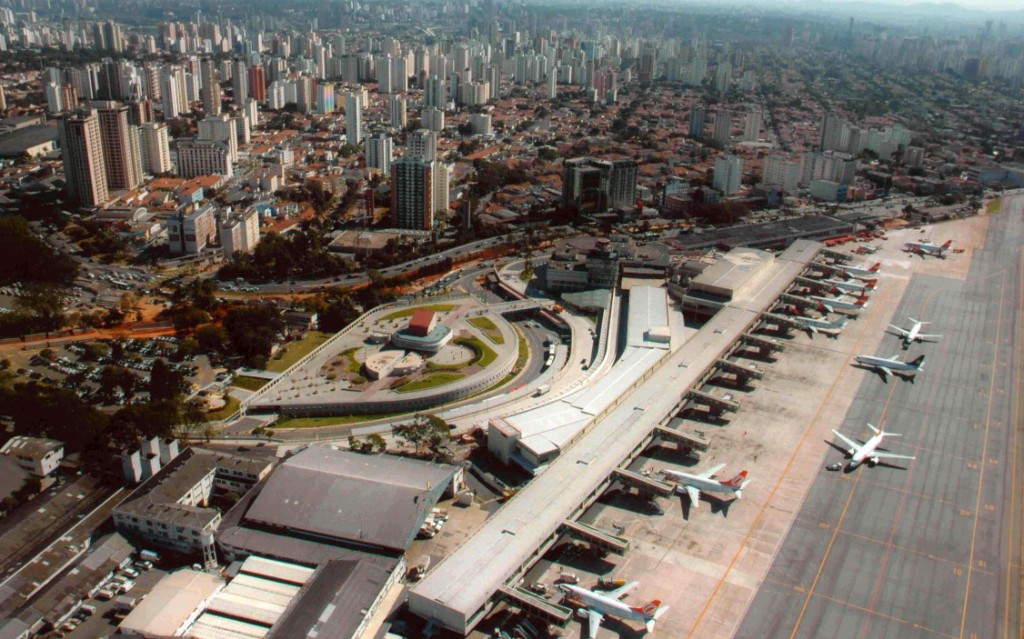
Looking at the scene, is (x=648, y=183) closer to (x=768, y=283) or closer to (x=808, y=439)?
(x=768, y=283)

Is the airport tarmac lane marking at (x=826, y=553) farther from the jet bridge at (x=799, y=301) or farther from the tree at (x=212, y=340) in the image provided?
the tree at (x=212, y=340)

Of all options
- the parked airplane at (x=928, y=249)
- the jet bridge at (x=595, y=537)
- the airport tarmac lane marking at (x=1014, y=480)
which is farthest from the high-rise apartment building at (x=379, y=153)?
the jet bridge at (x=595, y=537)

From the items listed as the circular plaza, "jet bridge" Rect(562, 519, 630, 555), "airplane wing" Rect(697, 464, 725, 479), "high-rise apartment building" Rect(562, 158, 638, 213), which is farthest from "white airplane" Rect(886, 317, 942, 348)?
"high-rise apartment building" Rect(562, 158, 638, 213)

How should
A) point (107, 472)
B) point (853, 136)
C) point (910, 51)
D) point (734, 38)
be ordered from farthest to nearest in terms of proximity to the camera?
point (734, 38) < point (910, 51) < point (853, 136) < point (107, 472)

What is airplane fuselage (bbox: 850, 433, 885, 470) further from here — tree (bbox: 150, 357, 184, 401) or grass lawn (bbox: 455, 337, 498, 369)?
tree (bbox: 150, 357, 184, 401)

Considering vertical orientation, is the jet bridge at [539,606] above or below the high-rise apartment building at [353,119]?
below

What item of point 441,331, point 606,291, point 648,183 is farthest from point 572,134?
point 441,331

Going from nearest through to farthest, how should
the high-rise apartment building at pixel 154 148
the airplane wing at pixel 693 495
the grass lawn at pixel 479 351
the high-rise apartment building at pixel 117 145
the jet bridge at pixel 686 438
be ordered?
the airplane wing at pixel 693 495 → the jet bridge at pixel 686 438 → the grass lawn at pixel 479 351 → the high-rise apartment building at pixel 117 145 → the high-rise apartment building at pixel 154 148

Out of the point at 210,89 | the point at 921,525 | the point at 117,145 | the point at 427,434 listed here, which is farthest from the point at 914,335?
the point at 210,89
